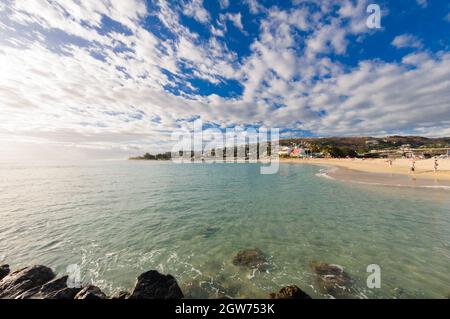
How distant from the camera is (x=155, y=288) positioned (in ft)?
20.8

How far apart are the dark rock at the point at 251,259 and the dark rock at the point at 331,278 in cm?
229

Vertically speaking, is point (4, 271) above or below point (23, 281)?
below

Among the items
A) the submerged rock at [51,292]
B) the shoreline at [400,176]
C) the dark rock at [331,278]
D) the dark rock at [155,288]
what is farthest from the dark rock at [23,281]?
the shoreline at [400,176]

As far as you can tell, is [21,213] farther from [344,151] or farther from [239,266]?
[344,151]

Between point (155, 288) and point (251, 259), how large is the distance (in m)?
4.73

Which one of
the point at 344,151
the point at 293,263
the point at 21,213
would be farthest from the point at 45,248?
the point at 344,151

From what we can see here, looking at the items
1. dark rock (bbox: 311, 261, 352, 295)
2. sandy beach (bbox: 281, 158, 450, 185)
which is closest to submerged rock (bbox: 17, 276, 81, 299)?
dark rock (bbox: 311, 261, 352, 295)

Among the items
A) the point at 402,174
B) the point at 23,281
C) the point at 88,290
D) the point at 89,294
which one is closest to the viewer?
the point at 89,294

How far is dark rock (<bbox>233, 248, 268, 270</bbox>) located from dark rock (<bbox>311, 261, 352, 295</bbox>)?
2.29 metres

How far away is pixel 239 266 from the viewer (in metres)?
8.56

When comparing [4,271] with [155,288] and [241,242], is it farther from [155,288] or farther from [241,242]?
[241,242]

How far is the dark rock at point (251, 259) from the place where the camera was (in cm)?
862

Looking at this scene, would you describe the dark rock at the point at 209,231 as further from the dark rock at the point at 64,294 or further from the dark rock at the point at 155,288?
the dark rock at the point at 64,294

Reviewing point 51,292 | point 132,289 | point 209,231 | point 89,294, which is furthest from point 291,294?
point 51,292
